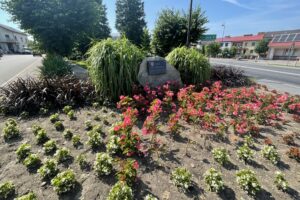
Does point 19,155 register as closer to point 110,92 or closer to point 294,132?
point 110,92

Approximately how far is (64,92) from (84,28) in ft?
25.1

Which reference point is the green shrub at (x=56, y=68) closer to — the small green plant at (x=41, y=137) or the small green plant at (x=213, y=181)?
the small green plant at (x=41, y=137)

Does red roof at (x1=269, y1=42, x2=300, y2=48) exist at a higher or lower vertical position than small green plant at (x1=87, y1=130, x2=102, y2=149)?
higher

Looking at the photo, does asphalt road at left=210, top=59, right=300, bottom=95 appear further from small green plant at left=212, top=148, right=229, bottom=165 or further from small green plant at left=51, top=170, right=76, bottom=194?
small green plant at left=51, top=170, right=76, bottom=194

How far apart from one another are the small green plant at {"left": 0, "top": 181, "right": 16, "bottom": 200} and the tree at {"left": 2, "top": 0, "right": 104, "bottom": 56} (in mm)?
9631

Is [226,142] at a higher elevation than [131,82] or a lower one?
lower

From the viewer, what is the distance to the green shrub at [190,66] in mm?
6465

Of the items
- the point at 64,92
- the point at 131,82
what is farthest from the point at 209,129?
the point at 64,92

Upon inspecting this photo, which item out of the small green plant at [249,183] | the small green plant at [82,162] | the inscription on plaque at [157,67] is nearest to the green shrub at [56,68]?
the inscription on plaque at [157,67]

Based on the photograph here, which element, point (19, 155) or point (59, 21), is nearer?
point (19, 155)

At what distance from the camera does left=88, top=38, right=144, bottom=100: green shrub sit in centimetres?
482

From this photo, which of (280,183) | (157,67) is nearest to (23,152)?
(280,183)

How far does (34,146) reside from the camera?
2980 mm

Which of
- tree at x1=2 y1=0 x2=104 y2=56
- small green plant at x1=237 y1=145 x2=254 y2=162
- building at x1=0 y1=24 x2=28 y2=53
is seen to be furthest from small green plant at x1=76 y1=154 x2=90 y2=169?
building at x1=0 y1=24 x2=28 y2=53
